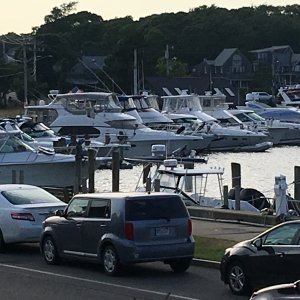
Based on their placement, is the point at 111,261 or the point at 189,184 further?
the point at 189,184

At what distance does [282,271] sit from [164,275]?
154 inches

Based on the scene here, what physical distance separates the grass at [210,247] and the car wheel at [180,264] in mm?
1079

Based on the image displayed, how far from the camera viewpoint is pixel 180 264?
19594 millimetres

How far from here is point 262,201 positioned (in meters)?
34.4

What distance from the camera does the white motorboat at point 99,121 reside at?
237ft

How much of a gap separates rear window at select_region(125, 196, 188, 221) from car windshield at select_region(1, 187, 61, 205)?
485 centimetres

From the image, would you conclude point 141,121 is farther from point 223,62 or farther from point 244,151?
point 223,62

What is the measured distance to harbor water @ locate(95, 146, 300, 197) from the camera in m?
52.1

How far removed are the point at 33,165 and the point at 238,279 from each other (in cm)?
2866

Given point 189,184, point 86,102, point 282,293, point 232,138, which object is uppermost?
point 86,102

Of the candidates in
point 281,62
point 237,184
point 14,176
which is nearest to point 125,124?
point 14,176

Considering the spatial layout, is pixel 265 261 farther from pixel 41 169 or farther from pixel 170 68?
pixel 170 68

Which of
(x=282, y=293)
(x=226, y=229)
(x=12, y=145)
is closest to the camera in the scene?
(x=282, y=293)

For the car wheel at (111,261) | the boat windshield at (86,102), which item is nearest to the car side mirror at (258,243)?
the car wheel at (111,261)
